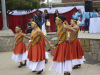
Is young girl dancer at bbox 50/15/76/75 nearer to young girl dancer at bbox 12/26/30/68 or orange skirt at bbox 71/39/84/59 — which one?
orange skirt at bbox 71/39/84/59

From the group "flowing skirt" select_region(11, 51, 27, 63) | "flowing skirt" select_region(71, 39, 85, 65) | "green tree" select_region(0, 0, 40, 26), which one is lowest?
"flowing skirt" select_region(11, 51, 27, 63)

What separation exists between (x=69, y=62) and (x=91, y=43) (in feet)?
11.8

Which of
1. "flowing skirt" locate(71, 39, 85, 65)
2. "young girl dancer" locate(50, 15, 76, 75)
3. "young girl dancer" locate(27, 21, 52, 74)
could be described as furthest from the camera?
"flowing skirt" locate(71, 39, 85, 65)

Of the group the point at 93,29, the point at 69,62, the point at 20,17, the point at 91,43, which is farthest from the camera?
the point at 20,17

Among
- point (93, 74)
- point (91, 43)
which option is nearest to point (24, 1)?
point (91, 43)

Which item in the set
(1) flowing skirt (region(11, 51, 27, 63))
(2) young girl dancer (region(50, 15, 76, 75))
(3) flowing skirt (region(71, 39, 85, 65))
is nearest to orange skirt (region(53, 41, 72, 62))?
(2) young girl dancer (region(50, 15, 76, 75))

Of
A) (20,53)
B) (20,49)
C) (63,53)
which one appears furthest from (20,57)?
(63,53)

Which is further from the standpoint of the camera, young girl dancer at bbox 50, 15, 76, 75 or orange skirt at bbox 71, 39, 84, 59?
orange skirt at bbox 71, 39, 84, 59

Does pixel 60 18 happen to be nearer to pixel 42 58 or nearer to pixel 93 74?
pixel 42 58

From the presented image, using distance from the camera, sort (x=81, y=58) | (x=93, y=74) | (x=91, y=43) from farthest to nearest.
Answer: (x=91, y=43) < (x=81, y=58) < (x=93, y=74)

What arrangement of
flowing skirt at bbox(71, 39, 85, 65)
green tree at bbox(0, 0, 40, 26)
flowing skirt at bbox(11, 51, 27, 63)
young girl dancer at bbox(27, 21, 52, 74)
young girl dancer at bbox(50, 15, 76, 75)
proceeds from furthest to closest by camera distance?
green tree at bbox(0, 0, 40, 26)
flowing skirt at bbox(11, 51, 27, 63)
flowing skirt at bbox(71, 39, 85, 65)
young girl dancer at bbox(27, 21, 52, 74)
young girl dancer at bbox(50, 15, 76, 75)

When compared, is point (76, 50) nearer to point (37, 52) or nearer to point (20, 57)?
→ point (37, 52)

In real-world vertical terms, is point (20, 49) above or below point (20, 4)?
below

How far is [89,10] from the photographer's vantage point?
47.3 feet
